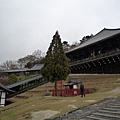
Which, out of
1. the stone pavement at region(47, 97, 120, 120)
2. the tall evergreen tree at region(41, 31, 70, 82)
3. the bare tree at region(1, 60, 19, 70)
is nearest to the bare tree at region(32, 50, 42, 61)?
the bare tree at region(1, 60, 19, 70)

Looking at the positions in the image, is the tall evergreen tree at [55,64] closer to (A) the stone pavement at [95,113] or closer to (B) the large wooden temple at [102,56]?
(B) the large wooden temple at [102,56]

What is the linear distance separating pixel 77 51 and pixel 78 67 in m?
3.58

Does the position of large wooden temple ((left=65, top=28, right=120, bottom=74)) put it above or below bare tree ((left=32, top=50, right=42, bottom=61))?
below

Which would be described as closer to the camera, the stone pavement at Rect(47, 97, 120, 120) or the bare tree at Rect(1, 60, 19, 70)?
the stone pavement at Rect(47, 97, 120, 120)

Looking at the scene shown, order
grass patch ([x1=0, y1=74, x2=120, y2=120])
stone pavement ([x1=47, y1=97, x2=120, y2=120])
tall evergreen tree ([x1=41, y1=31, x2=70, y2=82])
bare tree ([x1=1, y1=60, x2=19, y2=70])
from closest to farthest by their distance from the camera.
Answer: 1. stone pavement ([x1=47, y1=97, x2=120, y2=120])
2. grass patch ([x1=0, y1=74, x2=120, y2=120])
3. tall evergreen tree ([x1=41, y1=31, x2=70, y2=82])
4. bare tree ([x1=1, y1=60, x2=19, y2=70])

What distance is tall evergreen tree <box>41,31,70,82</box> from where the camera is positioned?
23.3m

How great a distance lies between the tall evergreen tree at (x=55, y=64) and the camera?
2327 centimetres

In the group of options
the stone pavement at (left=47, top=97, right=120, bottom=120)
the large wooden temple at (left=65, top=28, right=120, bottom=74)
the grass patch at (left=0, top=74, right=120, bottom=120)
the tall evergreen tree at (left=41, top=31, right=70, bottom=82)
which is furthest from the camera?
the large wooden temple at (left=65, top=28, right=120, bottom=74)

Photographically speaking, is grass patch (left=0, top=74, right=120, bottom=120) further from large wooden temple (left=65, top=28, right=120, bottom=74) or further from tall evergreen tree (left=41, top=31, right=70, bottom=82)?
large wooden temple (left=65, top=28, right=120, bottom=74)

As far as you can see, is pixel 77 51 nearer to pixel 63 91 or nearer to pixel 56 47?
pixel 56 47

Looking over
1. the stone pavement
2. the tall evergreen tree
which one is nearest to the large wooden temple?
the tall evergreen tree

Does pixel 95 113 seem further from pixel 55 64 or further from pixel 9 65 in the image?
pixel 9 65

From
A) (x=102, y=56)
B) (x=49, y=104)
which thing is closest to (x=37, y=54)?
(x=102, y=56)

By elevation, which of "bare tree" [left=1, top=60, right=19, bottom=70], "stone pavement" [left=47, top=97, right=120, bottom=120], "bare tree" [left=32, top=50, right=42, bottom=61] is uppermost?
"bare tree" [left=32, top=50, right=42, bottom=61]
